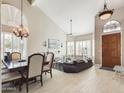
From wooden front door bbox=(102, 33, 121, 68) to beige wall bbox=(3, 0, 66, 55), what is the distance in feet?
13.4

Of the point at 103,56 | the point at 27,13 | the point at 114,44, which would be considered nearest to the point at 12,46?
the point at 27,13

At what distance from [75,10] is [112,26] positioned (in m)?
2.47

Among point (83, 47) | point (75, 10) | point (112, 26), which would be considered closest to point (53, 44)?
point (75, 10)

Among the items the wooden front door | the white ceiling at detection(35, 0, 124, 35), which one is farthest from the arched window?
the white ceiling at detection(35, 0, 124, 35)

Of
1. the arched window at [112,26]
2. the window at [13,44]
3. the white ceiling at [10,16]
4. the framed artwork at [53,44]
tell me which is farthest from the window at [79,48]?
the white ceiling at [10,16]

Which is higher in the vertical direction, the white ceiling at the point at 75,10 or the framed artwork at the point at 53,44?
the white ceiling at the point at 75,10

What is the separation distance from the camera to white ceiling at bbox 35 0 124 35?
569 centimetres

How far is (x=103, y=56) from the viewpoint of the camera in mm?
6430

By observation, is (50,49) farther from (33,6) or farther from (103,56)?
(103,56)

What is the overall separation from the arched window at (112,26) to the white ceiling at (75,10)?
88 centimetres

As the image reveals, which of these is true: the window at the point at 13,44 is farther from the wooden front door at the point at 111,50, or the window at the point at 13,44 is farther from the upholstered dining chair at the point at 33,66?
the wooden front door at the point at 111,50

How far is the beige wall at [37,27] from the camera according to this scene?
21.5ft

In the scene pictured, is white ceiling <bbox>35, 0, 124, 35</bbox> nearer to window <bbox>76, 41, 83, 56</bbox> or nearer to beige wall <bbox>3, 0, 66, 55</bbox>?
beige wall <bbox>3, 0, 66, 55</bbox>

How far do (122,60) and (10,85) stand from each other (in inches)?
219
